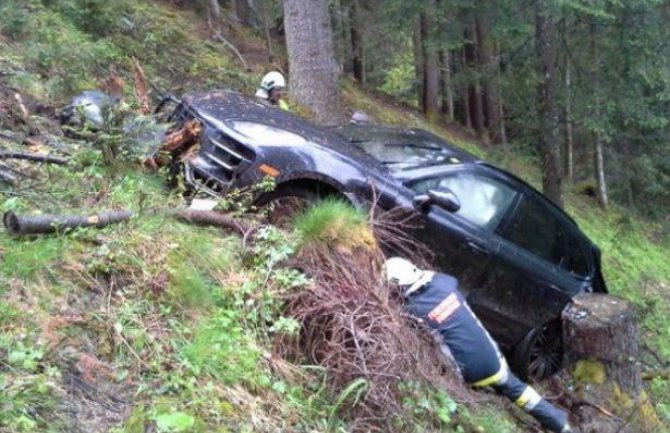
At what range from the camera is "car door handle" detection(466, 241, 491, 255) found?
6574mm

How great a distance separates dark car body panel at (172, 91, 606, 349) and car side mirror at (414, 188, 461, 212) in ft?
0.25

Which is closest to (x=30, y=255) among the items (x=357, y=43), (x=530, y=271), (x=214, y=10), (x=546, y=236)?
(x=530, y=271)

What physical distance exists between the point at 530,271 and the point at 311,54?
486 centimetres

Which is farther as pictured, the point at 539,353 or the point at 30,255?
the point at 539,353

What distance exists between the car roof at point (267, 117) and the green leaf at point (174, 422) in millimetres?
3292

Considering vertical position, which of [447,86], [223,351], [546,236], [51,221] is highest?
[51,221]

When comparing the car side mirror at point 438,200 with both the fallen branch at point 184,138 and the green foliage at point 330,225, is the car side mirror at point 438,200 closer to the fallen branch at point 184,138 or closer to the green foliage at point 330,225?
the green foliage at point 330,225

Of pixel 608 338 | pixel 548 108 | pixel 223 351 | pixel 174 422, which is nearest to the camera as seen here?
pixel 174 422

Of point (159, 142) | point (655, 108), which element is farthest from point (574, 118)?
point (159, 142)

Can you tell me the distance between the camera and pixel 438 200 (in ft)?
19.8

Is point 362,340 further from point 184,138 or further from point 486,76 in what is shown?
point 486,76

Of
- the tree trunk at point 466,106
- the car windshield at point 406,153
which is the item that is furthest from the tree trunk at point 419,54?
the car windshield at point 406,153

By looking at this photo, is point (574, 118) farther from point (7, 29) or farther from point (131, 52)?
point (7, 29)

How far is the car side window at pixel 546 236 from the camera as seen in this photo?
712 cm
